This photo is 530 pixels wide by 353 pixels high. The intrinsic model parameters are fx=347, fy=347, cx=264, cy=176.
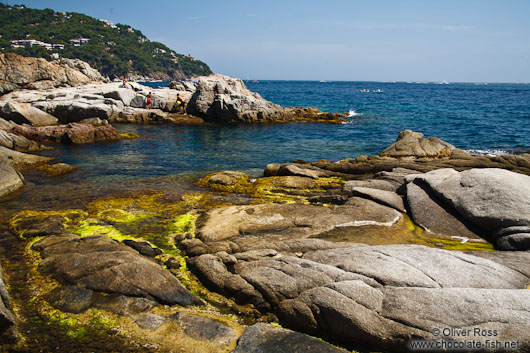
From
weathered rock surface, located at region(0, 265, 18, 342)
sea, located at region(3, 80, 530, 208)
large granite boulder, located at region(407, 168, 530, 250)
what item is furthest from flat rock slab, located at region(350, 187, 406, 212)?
weathered rock surface, located at region(0, 265, 18, 342)

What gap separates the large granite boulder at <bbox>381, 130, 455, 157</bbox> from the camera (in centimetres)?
2341

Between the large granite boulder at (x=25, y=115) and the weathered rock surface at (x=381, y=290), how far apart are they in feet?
114

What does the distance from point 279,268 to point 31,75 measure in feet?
180

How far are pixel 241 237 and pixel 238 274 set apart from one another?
7.69 ft

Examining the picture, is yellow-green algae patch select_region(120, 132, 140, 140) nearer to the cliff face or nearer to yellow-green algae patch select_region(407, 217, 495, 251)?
the cliff face

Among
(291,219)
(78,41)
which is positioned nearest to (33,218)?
(291,219)

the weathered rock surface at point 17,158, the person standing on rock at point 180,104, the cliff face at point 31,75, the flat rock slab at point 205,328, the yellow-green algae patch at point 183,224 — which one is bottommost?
the flat rock slab at point 205,328

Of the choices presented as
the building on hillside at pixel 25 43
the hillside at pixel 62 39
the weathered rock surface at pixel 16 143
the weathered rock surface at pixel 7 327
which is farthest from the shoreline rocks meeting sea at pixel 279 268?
the building on hillside at pixel 25 43

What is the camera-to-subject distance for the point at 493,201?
36.1 ft

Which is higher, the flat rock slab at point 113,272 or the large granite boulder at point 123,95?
the large granite boulder at point 123,95

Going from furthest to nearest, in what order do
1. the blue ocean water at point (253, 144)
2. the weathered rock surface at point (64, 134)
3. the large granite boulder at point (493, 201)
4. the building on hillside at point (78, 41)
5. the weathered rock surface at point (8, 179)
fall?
the building on hillside at point (78, 41) < the weathered rock surface at point (64, 134) < the blue ocean water at point (253, 144) < the weathered rock surface at point (8, 179) < the large granite boulder at point (493, 201)

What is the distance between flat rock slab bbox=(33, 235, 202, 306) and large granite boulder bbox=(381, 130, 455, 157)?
19.4 m

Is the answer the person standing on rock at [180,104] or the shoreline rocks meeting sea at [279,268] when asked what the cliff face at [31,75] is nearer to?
the person standing on rock at [180,104]

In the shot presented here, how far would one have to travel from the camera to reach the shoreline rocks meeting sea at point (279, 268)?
6273 mm
